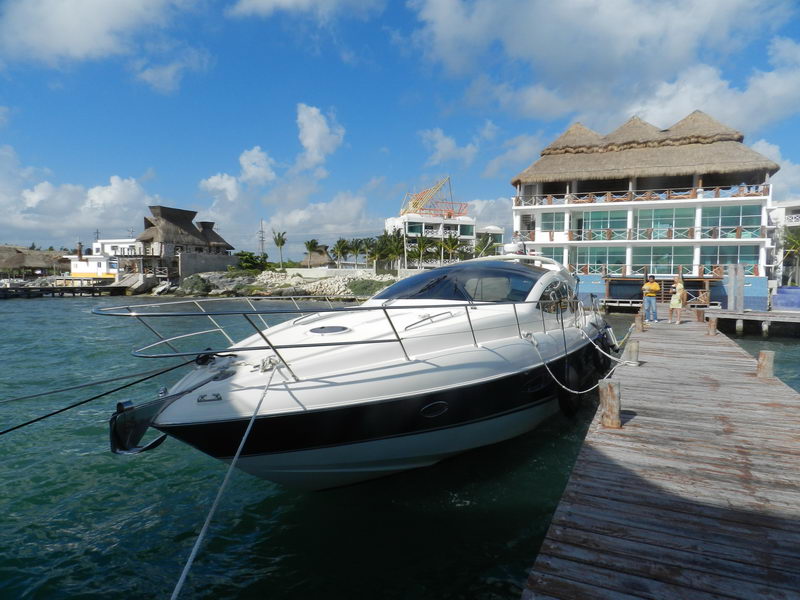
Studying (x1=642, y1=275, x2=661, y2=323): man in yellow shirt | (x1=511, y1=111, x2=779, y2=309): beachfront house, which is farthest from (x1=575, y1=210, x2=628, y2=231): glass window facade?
(x1=642, y1=275, x2=661, y2=323): man in yellow shirt

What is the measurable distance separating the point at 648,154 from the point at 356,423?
32055mm

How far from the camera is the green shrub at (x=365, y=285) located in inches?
1764

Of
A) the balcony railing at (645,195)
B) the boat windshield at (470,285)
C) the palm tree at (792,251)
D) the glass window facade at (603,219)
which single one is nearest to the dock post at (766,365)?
the boat windshield at (470,285)

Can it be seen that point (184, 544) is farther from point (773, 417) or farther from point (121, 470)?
point (773, 417)

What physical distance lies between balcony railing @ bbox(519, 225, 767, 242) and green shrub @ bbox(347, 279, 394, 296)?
1803cm

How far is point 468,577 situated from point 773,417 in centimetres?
409

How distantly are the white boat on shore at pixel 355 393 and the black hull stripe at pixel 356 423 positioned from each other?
1cm

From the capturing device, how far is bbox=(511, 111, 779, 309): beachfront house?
26484 mm

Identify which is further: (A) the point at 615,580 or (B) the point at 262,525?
(B) the point at 262,525

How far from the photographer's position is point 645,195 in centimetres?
2825

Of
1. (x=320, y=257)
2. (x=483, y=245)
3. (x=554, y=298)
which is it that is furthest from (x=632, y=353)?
(x=320, y=257)

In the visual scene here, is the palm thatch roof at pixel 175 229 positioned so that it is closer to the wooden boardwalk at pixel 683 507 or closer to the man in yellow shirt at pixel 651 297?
the man in yellow shirt at pixel 651 297

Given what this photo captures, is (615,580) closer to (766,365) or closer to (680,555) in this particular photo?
(680,555)

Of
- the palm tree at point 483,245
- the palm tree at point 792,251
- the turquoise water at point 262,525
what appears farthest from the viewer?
the palm tree at point 483,245
